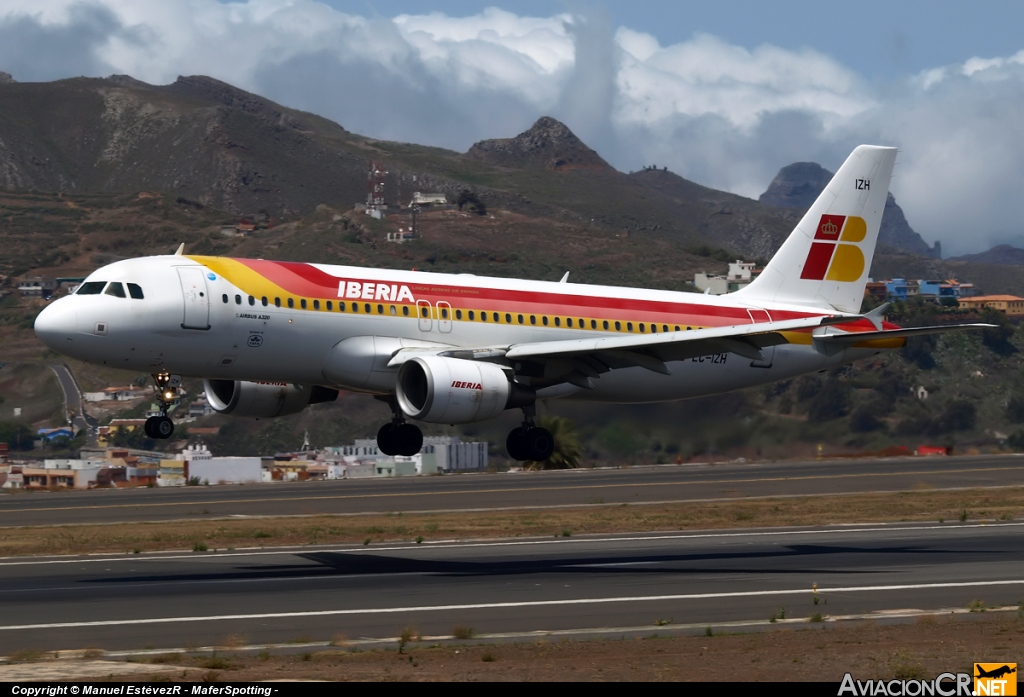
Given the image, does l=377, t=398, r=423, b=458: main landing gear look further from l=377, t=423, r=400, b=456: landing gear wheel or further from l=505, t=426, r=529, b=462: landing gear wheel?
l=505, t=426, r=529, b=462: landing gear wheel

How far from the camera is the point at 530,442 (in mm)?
36438

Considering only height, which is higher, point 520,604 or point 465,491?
point 520,604

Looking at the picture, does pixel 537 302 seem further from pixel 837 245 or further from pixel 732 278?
pixel 732 278

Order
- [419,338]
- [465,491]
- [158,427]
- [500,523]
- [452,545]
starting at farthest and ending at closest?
1. [465,491]
2. [500,523]
3. [452,545]
4. [419,338]
5. [158,427]

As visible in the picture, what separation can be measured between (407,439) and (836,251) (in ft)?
51.1

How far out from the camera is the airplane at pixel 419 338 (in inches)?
1275

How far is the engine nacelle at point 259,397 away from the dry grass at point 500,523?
16.0ft

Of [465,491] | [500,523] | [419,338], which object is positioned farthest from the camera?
[465,491]

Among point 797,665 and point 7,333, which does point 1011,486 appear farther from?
Result: point 7,333

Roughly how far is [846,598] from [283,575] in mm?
13027

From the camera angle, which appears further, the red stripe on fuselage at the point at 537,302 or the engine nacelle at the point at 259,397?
the engine nacelle at the point at 259,397

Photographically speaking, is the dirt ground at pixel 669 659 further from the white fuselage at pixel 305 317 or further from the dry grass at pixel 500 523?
the dry grass at pixel 500 523

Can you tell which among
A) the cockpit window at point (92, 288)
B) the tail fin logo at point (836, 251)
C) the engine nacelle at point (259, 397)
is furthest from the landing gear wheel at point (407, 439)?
the tail fin logo at point (836, 251)

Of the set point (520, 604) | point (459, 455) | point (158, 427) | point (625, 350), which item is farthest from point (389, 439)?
point (459, 455)
